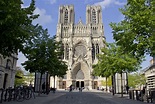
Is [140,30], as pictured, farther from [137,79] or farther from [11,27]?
[137,79]

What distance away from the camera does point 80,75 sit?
2596 inches

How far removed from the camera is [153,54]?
12453 mm

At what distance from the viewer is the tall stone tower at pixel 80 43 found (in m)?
64.2

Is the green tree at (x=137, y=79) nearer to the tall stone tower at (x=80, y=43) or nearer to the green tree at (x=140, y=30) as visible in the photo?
the tall stone tower at (x=80, y=43)

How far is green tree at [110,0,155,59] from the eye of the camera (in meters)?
11.7

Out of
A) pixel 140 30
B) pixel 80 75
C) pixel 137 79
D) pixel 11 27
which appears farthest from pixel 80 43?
pixel 11 27

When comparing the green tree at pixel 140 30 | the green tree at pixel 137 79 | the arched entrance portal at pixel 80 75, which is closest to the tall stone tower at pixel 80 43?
the arched entrance portal at pixel 80 75

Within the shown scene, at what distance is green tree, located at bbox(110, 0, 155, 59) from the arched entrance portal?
5151cm

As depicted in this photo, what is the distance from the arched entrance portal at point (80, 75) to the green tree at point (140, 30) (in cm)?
5151

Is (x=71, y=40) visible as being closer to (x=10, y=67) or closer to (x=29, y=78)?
(x=29, y=78)

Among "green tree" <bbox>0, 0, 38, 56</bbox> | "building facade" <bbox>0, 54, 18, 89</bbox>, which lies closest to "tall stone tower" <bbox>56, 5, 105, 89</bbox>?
"building facade" <bbox>0, 54, 18, 89</bbox>

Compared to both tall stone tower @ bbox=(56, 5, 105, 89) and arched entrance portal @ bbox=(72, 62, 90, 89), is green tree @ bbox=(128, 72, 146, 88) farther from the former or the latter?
arched entrance portal @ bbox=(72, 62, 90, 89)

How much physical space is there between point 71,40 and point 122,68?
1905 inches

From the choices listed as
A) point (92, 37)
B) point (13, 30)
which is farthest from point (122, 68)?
point (92, 37)
